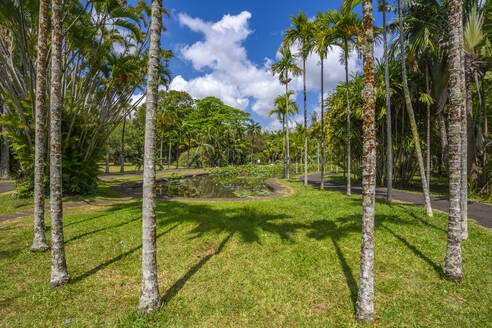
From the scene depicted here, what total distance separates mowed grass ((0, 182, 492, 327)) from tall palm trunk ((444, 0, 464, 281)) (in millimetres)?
451

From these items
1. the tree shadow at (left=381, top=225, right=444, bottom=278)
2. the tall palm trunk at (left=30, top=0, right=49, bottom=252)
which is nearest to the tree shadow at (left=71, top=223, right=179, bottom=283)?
the tall palm trunk at (left=30, top=0, right=49, bottom=252)

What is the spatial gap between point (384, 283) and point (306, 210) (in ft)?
17.2

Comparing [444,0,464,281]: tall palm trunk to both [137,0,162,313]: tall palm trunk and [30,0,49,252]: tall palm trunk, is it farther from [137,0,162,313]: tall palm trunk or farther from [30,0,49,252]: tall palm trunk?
[30,0,49,252]: tall palm trunk

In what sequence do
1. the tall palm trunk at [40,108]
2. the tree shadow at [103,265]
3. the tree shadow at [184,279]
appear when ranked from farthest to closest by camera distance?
the tall palm trunk at [40,108] → the tree shadow at [103,265] → the tree shadow at [184,279]

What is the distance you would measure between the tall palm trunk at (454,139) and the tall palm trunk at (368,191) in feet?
7.76

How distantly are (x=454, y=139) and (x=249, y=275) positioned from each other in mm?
5231

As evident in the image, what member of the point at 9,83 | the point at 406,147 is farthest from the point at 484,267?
the point at 9,83

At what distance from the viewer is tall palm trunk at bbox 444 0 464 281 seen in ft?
14.5

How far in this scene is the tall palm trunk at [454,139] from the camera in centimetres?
441

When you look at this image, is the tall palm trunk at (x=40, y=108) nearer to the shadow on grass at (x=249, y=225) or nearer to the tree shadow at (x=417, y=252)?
the shadow on grass at (x=249, y=225)

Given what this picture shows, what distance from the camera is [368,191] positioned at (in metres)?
3.46

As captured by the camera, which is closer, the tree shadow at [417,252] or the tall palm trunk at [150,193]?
the tall palm trunk at [150,193]

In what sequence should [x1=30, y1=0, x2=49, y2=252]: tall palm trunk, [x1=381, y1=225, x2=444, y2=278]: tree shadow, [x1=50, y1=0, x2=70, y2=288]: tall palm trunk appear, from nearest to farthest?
[x1=50, y1=0, x2=70, y2=288]: tall palm trunk → [x1=381, y1=225, x2=444, y2=278]: tree shadow → [x1=30, y1=0, x2=49, y2=252]: tall palm trunk

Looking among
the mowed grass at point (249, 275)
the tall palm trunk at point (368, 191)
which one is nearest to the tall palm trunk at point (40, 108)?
the mowed grass at point (249, 275)
